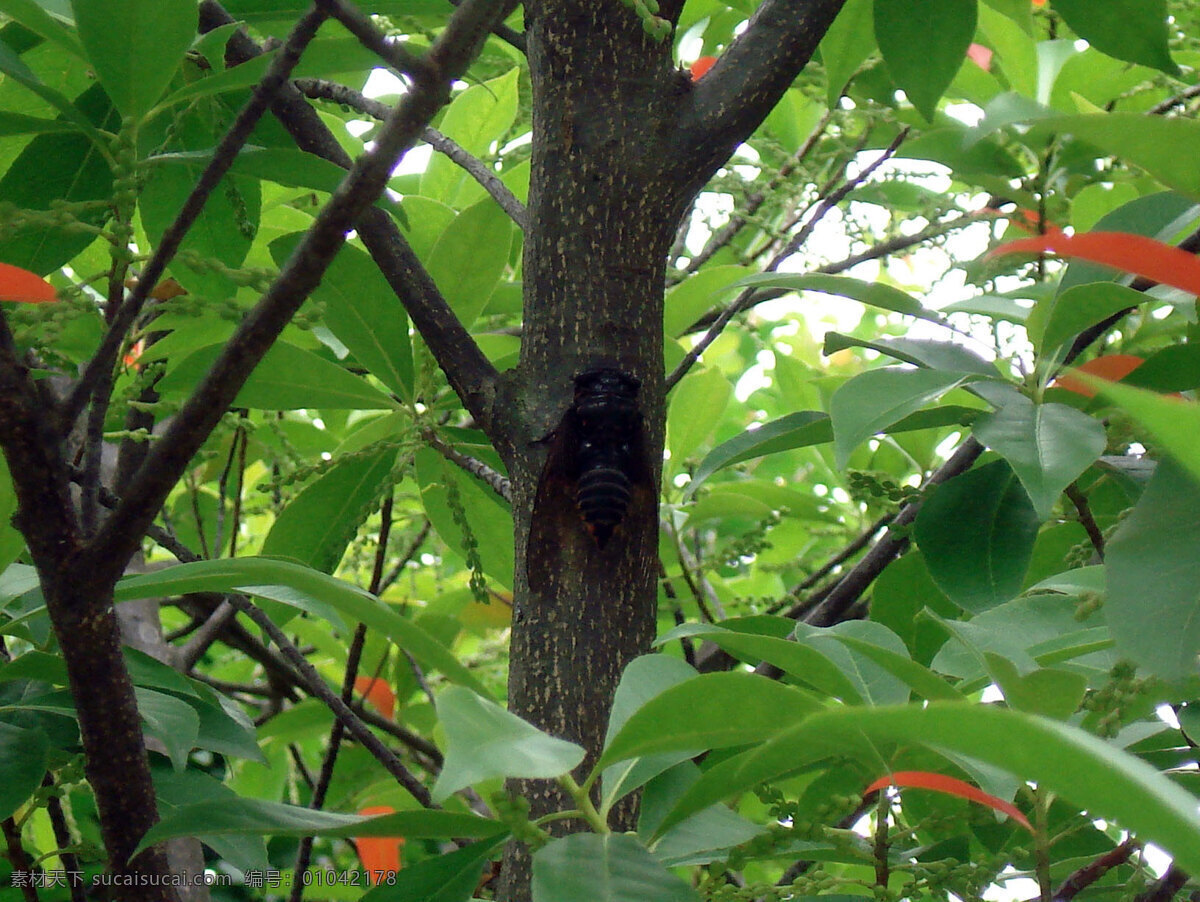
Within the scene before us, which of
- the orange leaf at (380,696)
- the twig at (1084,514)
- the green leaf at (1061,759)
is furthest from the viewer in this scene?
the orange leaf at (380,696)

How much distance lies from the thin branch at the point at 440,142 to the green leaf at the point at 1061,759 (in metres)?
0.72

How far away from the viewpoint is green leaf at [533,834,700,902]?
598mm

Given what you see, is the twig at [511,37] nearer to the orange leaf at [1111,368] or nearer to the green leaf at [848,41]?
the green leaf at [848,41]

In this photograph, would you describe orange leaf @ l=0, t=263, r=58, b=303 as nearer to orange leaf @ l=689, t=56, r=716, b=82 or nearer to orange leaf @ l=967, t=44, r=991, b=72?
orange leaf @ l=689, t=56, r=716, b=82

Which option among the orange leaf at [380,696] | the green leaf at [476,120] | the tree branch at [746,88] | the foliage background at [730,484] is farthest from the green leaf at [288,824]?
the orange leaf at [380,696]

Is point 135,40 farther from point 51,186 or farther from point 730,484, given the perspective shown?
point 730,484

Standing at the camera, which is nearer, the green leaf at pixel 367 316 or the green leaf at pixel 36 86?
the green leaf at pixel 36 86

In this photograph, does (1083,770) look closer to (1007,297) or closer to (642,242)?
(642,242)

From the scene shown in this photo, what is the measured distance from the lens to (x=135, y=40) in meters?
0.80

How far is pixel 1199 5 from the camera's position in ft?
4.52

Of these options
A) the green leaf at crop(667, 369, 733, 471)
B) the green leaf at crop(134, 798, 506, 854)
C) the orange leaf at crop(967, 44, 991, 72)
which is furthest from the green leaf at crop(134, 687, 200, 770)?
the orange leaf at crop(967, 44, 991, 72)

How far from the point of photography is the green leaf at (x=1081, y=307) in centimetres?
86

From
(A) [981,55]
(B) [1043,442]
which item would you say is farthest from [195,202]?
(A) [981,55]

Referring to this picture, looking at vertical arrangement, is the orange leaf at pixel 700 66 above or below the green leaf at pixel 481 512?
above
